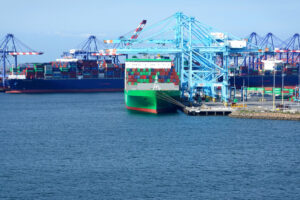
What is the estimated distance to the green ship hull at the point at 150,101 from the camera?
66.1 m

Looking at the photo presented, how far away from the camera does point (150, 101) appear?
2640 inches

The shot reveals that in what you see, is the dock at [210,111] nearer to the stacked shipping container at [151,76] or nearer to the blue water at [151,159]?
the blue water at [151,159]

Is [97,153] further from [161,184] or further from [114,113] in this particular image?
[114,113]

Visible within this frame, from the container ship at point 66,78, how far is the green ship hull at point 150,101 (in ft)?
195

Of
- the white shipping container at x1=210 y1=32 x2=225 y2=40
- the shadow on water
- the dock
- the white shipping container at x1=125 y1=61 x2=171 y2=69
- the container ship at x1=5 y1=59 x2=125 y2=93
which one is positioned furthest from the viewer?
the container ship at x1=5 y1=59 x2=125 y2=93

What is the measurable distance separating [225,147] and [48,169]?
1468cm

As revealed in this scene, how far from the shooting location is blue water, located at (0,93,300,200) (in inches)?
1175

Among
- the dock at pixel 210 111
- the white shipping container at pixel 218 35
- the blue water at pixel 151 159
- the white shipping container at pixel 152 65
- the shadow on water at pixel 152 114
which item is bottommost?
the blue water at pixel 151 159

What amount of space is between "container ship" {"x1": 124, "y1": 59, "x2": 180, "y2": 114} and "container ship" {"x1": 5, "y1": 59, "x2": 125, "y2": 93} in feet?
182

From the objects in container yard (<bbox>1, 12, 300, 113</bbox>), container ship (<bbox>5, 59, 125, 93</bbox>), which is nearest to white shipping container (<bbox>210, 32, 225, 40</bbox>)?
container yard (<bbox>1, 12, 300, 113</bbox>)

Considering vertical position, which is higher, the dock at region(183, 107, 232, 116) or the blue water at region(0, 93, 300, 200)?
the dock at region(183, 107, 232, 116)

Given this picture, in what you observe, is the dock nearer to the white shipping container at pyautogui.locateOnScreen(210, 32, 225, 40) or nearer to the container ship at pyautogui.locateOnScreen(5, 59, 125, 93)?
the white shipping container at pyautogui.locateOnScreen(210, 32, 225, 40)

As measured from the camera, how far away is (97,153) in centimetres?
4028

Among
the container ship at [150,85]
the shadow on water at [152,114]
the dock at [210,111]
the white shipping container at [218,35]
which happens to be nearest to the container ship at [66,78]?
the white shipping container at [218,35]
